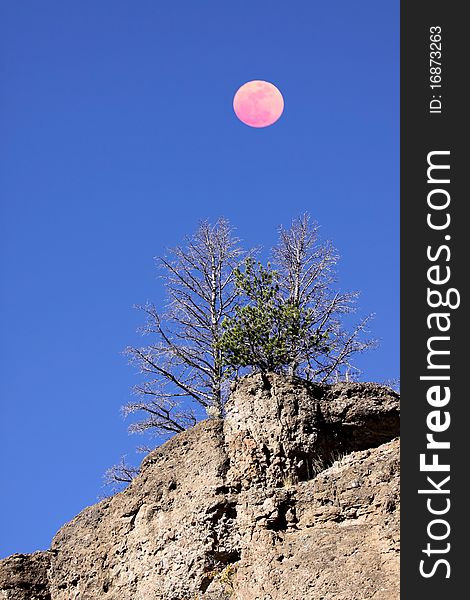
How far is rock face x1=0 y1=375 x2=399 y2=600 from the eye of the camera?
13.6 m

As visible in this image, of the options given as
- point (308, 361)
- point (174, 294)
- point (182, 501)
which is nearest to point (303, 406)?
point (182, 501)

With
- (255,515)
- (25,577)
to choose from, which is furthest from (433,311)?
(25,577)

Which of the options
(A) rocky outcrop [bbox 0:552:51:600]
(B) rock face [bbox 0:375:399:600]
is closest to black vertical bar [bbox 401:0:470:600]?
(B) rock face [bbox 0:375:399:600]

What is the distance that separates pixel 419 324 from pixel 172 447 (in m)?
5.97

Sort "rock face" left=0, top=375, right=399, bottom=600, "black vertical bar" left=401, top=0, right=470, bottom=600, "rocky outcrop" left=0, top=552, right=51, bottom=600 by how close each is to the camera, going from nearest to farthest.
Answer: "black vertical bar" left=401, top=0, right=470, bottom=600 → "rock face" left=0, top=375, right=399, bottom=600 → "rocky outcrop" left=0, top=552, right=51, bottom=600

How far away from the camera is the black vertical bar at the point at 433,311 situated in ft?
38.1

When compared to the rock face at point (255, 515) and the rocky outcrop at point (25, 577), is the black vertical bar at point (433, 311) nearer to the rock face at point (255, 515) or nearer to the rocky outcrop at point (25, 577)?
the rock face at point (255, 515)

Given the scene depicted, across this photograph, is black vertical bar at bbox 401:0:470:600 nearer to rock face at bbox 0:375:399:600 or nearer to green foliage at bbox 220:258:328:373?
rock face at bbox 0:375:399:600

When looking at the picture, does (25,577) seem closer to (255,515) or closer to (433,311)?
(255,515)

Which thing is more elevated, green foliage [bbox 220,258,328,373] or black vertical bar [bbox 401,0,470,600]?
green foliage [bbox 220,258,328,373]

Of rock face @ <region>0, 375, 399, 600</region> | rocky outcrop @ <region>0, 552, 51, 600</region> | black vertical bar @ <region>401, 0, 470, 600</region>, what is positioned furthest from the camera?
rocky outcrop @ <region>0, 552, 51, 600</region>

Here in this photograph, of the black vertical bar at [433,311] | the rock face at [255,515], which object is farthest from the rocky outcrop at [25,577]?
the black vertical bar at [433,311]

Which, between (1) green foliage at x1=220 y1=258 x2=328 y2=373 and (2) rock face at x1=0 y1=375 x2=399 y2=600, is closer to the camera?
(2) rock face at x1=0 y1=375 x2=399 y2=600

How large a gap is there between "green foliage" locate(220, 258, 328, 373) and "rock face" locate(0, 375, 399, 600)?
4.75m
